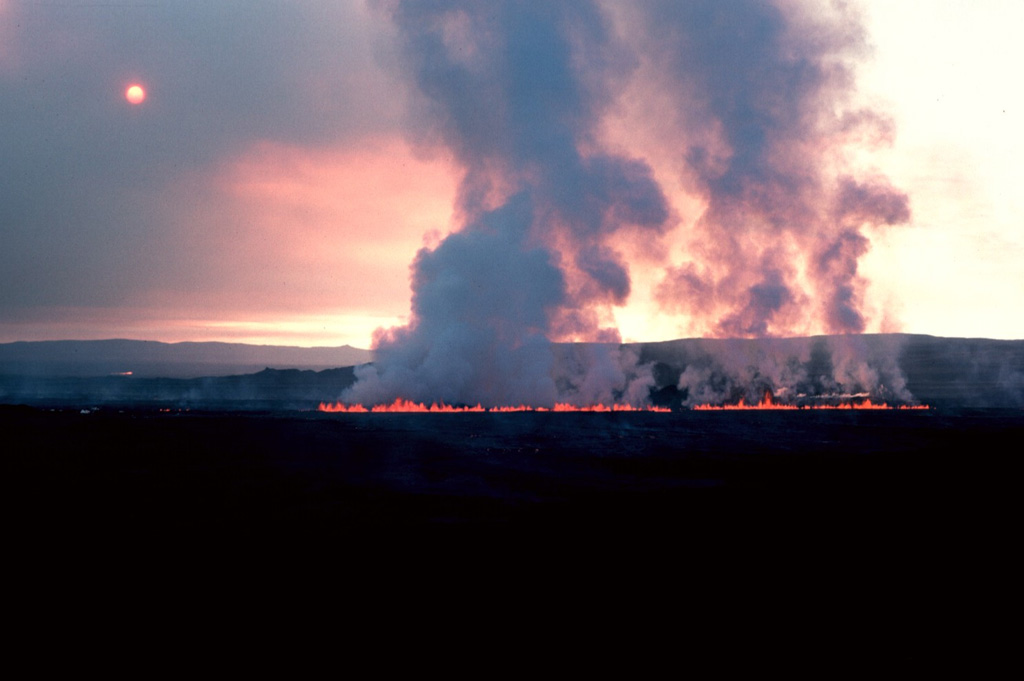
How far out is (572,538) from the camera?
630 inches

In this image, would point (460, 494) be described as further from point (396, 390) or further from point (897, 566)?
point (396, 390)

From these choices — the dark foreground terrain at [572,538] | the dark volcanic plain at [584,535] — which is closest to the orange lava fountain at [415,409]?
the dark volcanic plain at [584,535]

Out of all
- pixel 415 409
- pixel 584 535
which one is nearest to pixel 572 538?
pixel 584 535

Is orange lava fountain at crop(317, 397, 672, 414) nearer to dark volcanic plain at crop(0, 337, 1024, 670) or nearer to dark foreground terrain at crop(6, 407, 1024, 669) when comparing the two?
dark volcanic plain at crop(0, 337, 1024, 670)

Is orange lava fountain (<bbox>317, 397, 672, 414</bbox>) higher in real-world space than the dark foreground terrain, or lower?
higher

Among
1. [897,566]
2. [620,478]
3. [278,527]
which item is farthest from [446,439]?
[897,566]

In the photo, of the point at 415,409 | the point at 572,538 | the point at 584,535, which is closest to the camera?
the point at 572,538

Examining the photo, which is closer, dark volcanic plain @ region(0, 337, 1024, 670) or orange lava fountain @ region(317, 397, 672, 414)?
dark volcanic plain @ region(0, 337, 1024, 670)

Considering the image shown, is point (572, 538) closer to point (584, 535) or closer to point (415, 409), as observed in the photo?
point (584, 535)

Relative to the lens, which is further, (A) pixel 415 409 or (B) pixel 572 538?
(A) pixel 415 409

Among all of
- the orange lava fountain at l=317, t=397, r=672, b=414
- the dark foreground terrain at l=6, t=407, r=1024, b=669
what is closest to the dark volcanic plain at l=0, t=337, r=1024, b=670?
the dark foreground terrain at l=6, t=407, r=1024, b=669

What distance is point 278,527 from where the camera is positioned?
1733 cm

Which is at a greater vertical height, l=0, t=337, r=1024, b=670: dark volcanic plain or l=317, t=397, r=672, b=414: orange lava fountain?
l=317, t=397, r=672, b=414: orange lava fountain

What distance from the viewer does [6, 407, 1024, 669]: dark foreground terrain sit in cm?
1042
